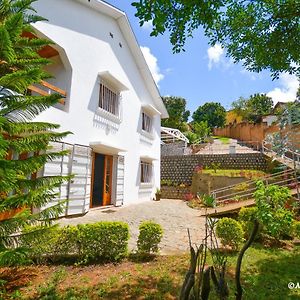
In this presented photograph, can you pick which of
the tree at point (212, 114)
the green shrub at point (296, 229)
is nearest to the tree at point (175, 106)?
the tree at point (212, 114)

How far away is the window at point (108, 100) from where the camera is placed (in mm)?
11500

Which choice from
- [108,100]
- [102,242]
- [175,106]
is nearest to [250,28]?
[102,242]

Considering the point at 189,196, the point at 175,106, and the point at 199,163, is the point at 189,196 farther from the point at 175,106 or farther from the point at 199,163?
the point at 175,106

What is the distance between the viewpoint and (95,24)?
11375 millimetres

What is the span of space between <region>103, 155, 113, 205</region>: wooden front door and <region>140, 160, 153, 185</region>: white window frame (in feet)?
10.5

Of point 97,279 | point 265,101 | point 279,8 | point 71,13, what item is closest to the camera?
point 97,279

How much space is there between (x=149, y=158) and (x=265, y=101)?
44.4 m

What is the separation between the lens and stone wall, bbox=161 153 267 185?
1747cm

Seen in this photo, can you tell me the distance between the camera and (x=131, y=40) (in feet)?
45.3

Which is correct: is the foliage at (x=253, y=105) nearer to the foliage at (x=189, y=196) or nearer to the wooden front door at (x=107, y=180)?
the foliage at (x=189, y=196)

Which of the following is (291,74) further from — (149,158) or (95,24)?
(149,158)

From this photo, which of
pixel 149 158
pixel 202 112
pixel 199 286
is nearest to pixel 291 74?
pixel 199 286

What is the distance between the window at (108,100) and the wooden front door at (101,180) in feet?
7.86

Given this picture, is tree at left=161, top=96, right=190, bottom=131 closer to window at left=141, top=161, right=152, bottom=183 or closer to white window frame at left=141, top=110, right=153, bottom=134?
white window frame at left=141, top=110, right=153, bottom=134
